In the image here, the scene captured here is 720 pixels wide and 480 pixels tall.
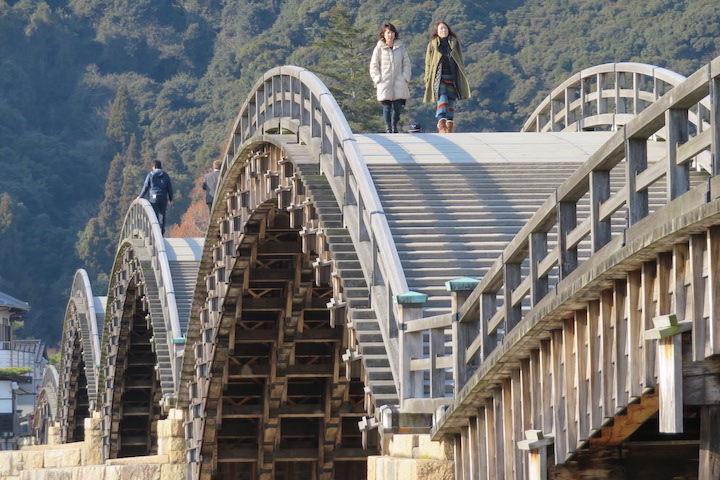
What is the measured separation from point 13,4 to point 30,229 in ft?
77.0

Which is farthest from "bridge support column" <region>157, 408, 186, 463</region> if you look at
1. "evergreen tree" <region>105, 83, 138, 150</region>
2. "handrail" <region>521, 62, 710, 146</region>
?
"evergreen tree" <region>105, 83, 138, 150</region>

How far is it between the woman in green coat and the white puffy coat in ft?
1.11

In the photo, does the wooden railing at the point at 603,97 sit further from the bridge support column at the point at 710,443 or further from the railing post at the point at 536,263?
the bridge support column at the point at 710,443

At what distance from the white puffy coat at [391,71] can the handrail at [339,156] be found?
78 cm

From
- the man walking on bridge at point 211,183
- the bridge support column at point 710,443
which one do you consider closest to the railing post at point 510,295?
the bridge support column at point 710,443

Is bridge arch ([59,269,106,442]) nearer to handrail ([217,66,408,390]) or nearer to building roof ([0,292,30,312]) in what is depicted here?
building roof ([0,292,30,312])

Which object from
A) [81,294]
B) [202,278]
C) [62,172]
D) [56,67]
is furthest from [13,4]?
[202,278]

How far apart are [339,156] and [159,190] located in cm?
1956

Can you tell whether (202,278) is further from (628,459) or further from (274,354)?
(628,459)

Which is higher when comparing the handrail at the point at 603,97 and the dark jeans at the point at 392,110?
the handrail at the point at 603,97

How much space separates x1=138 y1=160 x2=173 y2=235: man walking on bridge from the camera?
3719 centimetres

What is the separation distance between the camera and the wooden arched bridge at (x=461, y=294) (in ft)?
30.5

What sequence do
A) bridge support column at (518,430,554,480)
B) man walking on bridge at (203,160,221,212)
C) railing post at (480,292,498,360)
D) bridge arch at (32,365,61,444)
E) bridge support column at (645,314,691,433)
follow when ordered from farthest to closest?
bridge arch at (32,365,61,444) → man walking on bridge at (203,160,221,212) → railing post at (480,292,498,360) → bridge support column at (518,430,554,480) → bridge support column at (645,314,691,433)

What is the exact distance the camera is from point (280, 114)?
77.2 feet
